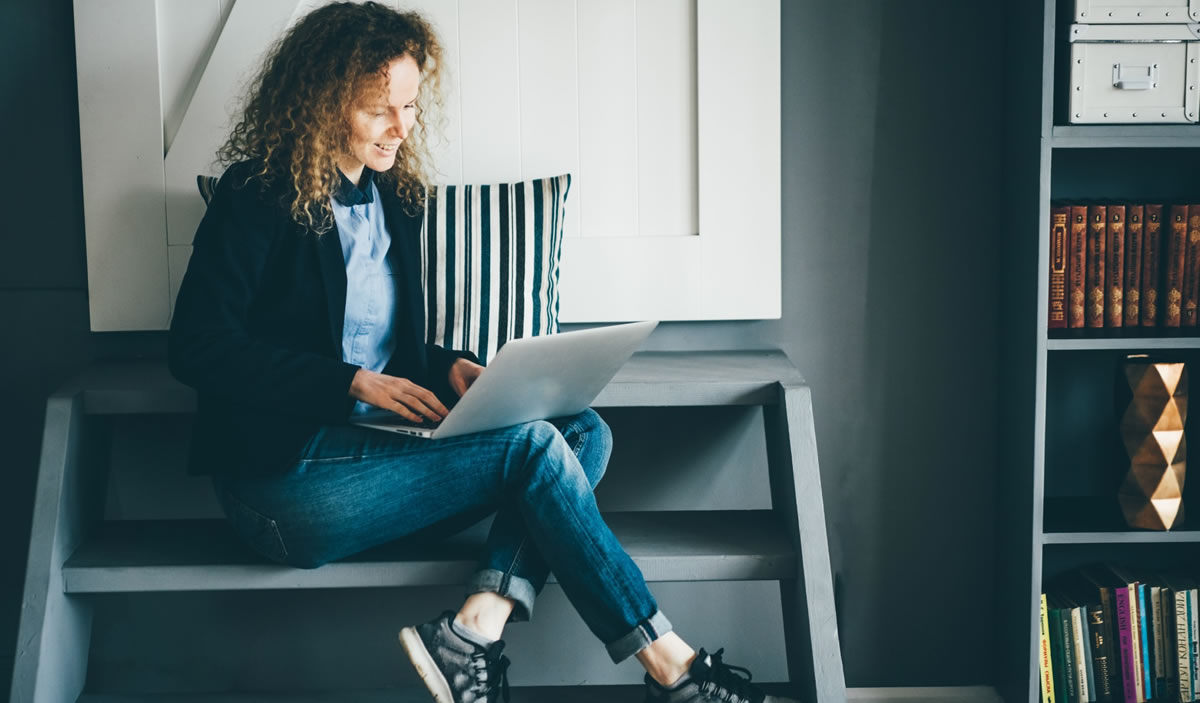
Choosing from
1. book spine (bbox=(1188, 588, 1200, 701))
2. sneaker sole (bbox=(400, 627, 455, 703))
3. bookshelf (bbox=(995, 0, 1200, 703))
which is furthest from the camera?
book spine (bbox=(1188, 588, 1200, 701))

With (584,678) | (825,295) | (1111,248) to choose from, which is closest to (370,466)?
(584,678)

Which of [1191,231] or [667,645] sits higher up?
[1191,231]

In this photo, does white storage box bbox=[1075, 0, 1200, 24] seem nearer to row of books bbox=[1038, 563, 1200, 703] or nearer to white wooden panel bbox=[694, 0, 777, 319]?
white wooden panel bbox=[694, 0, 777, 319]

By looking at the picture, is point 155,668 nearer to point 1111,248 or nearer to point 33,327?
point 33,327

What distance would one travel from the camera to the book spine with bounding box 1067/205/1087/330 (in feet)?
6.82

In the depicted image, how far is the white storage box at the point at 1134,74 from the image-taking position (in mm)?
1978

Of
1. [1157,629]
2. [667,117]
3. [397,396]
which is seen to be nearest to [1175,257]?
[1157,629]

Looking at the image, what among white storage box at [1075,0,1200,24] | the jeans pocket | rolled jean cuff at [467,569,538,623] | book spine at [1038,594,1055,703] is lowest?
book spine at [1038,594,1055,703]

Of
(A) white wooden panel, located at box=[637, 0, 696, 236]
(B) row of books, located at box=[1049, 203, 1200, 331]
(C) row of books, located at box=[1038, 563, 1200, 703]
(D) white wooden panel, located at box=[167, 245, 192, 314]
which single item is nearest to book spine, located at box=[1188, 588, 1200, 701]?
(C) row of books, located at box=[1038, 563, 1200, 703]

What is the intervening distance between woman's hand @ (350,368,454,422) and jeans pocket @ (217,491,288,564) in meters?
0.25

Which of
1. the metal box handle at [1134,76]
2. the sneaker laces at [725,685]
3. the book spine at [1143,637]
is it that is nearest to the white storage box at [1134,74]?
the metal box handle at [1134,76]

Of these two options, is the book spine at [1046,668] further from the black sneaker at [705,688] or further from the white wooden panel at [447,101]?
the white wooden panel at [447,101]

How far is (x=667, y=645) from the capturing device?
172 centimetres

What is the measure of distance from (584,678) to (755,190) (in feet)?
3.67
